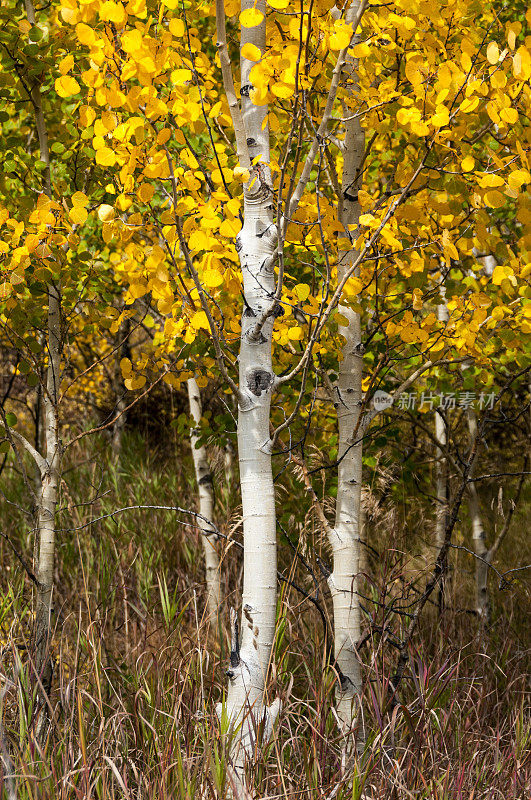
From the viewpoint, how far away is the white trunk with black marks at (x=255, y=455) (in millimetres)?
1991

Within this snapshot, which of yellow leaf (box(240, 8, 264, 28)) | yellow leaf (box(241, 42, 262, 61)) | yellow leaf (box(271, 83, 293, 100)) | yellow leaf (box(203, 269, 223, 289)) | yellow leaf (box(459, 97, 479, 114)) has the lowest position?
yellow leaf (box(203, 269, 223, 289))

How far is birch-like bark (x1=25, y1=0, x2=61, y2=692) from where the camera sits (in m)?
2.66

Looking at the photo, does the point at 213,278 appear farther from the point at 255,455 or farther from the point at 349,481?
the point at 349,481

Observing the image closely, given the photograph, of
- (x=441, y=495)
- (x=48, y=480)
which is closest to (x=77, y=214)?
(x=48, y=480)

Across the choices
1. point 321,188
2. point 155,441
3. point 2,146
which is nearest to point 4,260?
point 2,146

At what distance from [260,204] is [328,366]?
3.77 ft

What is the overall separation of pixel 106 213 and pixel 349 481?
1.24 meters

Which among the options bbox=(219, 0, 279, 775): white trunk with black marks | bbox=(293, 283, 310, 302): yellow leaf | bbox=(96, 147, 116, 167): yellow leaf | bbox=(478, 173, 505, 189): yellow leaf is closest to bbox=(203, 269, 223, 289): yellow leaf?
bbox=(219, 0, 279, 775): white trunk with black marks

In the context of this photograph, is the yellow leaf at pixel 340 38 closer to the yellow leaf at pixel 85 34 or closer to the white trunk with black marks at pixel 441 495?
the yellow leaf at pixel 85 34

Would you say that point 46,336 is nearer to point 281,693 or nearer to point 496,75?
point 281,693

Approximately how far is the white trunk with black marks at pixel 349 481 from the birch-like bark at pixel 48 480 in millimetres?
980

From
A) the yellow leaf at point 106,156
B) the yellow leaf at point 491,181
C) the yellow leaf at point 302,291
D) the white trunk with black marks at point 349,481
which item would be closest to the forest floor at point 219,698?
the white trunk with black marks at point 349,481

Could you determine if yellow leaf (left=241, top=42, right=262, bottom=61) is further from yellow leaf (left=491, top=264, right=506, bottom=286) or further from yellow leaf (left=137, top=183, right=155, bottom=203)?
yellow leaf (left=491, top=264, right=506, bottom=286)

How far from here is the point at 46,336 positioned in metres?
2.99
